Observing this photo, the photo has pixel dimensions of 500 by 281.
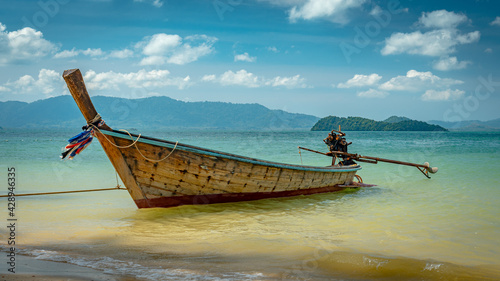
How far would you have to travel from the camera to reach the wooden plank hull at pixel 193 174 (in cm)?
670

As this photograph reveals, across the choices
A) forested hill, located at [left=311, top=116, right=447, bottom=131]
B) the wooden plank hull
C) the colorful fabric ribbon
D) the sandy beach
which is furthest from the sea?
forested hill, located at [left=311, top=116, right=447, bottom=131]

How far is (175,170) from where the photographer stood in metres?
6.95

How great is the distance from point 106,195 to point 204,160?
4.47m

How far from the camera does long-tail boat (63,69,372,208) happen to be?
6.38m

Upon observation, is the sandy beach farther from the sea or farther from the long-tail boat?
the long-tail boat

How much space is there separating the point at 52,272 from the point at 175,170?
3185mm

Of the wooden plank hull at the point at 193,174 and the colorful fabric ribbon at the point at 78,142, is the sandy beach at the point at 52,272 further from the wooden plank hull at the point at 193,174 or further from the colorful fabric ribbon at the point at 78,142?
the wooden plank hull at the point at 193,174

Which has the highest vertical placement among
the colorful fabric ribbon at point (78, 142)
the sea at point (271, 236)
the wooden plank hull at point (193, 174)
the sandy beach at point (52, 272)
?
the colorful fabric ribbon at point (78, 142)

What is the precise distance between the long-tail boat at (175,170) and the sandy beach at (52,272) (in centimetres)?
→ 254

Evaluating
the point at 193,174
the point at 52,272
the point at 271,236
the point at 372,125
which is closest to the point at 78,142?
the point at 193,174

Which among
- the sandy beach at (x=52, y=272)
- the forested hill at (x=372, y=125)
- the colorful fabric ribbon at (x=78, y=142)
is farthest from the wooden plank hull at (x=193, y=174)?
Answer: the forested hill at (x=372, y=125)

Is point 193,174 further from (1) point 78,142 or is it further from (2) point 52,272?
(2) point 52,272

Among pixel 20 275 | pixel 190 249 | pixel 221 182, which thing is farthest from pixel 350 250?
pixel 20 275

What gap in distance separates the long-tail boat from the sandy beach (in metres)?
2.54
